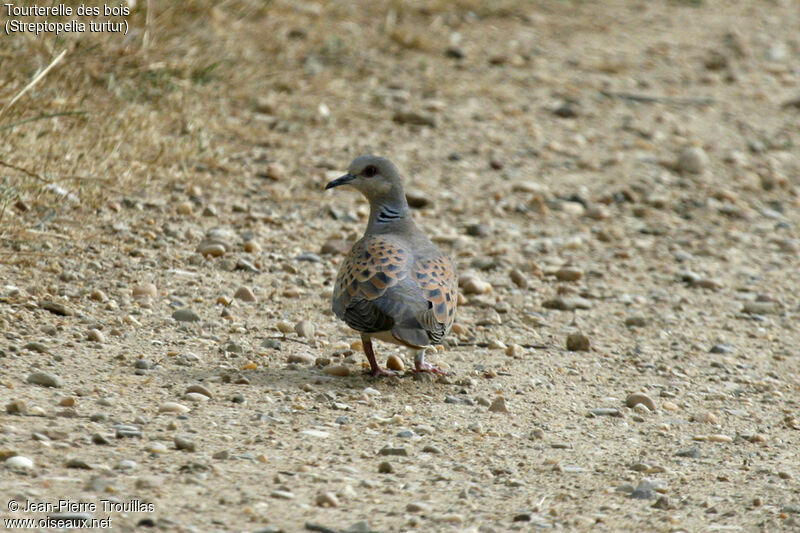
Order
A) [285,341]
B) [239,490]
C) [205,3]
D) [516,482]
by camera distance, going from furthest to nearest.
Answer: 1. [205,3]
2. [285,341]
3. [516,482]
4. [239,490]

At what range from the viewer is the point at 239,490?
12.5 ft

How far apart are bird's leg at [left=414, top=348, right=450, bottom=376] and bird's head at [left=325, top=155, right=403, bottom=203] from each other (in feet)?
3.08

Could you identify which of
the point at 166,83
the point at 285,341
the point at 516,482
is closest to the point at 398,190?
the point at 285,341

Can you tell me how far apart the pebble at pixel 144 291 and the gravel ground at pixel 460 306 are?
0.03 metres

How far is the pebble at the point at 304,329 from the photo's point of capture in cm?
558

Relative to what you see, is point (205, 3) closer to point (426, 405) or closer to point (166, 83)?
point (166, 83)

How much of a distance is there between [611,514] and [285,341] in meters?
2.06

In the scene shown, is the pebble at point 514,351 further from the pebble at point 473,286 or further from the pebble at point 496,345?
the pebble at point 473,286

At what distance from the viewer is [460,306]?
6.27 meters

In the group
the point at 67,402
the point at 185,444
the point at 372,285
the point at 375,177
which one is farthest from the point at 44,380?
the point at 375,177

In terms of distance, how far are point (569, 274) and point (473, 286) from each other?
0.74 meters

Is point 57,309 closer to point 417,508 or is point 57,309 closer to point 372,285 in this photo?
point 372,285

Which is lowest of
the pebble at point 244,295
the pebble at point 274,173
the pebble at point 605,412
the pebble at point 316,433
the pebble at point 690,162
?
the pebble at point 605,412

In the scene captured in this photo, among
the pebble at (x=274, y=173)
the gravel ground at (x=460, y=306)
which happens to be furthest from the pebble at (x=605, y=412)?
the pebble at (x=274, y=173)
